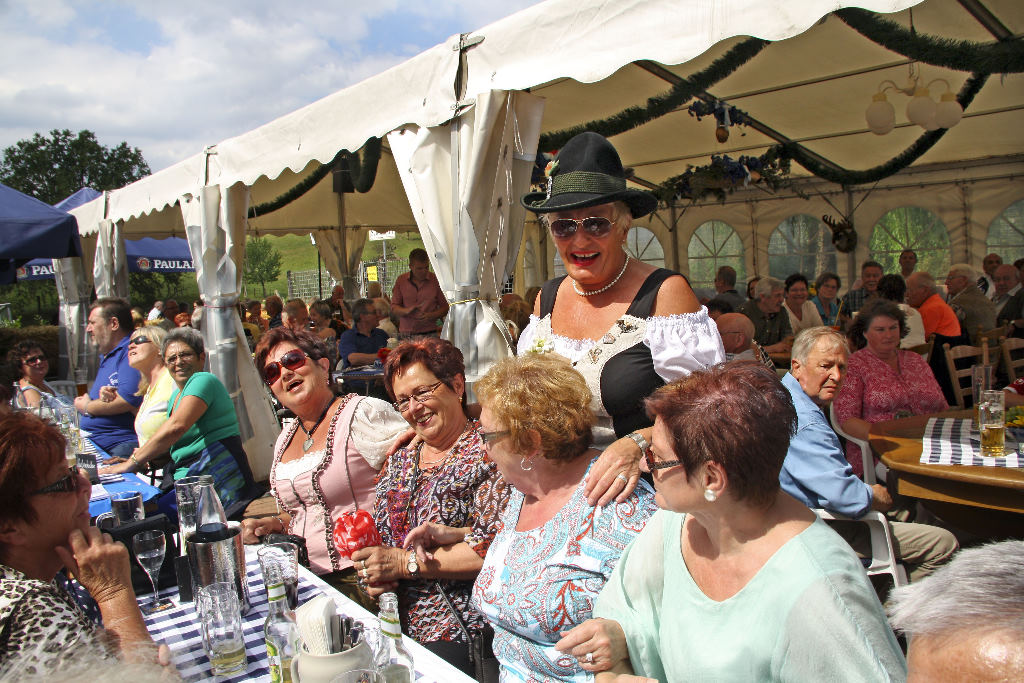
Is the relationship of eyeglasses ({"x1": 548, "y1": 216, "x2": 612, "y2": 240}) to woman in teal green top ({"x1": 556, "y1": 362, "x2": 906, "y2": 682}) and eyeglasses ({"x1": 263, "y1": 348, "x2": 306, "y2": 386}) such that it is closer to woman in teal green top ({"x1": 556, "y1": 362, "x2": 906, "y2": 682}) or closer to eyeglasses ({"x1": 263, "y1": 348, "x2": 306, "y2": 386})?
woman in teal green top ({"x1": 556, "y1": 362, "x2": 906, "y2": 682})

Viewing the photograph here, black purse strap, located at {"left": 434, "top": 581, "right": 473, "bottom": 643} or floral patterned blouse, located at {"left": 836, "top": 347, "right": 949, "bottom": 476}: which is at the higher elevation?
floral patterned blouse, located at {"left": 836, "top": 347, "right": 949, "bottom": 476}

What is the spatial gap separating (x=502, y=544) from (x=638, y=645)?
548 mm

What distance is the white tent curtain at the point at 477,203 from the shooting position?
11.2 feet

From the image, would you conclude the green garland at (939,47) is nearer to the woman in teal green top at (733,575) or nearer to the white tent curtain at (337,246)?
the woman in teal green top at (733,575)

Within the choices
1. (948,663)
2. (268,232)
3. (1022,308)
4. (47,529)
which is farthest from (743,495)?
(268,232)

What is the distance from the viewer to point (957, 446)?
3.10 meters

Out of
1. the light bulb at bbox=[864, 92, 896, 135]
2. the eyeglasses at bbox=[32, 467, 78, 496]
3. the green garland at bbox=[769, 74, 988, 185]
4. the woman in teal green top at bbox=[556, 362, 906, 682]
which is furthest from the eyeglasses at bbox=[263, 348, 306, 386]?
the green garland at bbox=[769, 74, 988, 185]

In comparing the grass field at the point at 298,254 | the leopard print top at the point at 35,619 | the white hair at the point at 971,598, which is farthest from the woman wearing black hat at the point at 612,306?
the grass field at the point at 298,254

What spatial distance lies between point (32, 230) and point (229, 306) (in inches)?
80.5

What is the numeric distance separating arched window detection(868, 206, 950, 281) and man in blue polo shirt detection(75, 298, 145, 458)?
10725mm

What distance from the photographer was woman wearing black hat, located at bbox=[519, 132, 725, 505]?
211 centimetres

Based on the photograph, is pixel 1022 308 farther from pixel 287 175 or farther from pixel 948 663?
pixel 287 175

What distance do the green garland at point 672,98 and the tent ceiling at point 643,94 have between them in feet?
0.35

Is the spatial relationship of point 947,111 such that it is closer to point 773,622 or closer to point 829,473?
point 829,473
